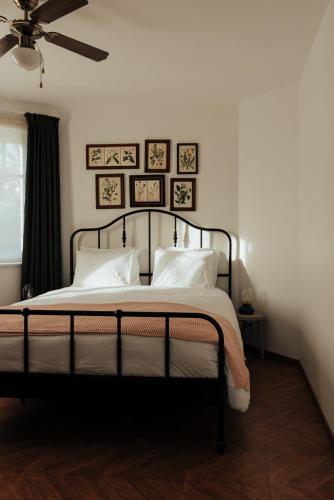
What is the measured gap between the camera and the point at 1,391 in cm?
234

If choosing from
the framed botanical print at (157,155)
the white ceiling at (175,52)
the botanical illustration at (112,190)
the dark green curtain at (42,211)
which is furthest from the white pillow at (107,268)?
the white ceiling at (175,52)

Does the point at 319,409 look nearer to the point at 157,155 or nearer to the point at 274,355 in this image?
the point at 274,355

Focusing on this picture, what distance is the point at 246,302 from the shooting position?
4055mm

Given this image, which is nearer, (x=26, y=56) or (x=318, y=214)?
(x=26, y=56)

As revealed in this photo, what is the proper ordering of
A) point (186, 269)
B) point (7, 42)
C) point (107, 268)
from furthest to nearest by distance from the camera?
point (107, 268) < point (186, 269) < point (7, 42)

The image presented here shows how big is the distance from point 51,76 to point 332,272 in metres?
2.86

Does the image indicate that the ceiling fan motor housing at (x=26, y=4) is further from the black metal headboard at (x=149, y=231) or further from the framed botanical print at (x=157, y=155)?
the black metal headboard at (x=149, y=231)

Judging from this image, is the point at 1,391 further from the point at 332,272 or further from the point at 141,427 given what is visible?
the point at 332,272

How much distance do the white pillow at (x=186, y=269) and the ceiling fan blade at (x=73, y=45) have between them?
1.98 metres

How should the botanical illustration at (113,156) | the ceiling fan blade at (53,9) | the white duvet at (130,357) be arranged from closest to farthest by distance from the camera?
1. the ceiling fan blade at (53,9)
2. the white duvet at (130,357)
3. the botanical illustration at (113,156)

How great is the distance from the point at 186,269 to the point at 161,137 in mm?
1477

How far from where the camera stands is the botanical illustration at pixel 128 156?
4508 millimetres

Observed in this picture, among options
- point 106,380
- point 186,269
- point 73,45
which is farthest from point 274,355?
point 73,45

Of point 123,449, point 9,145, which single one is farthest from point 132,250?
point 123,449
